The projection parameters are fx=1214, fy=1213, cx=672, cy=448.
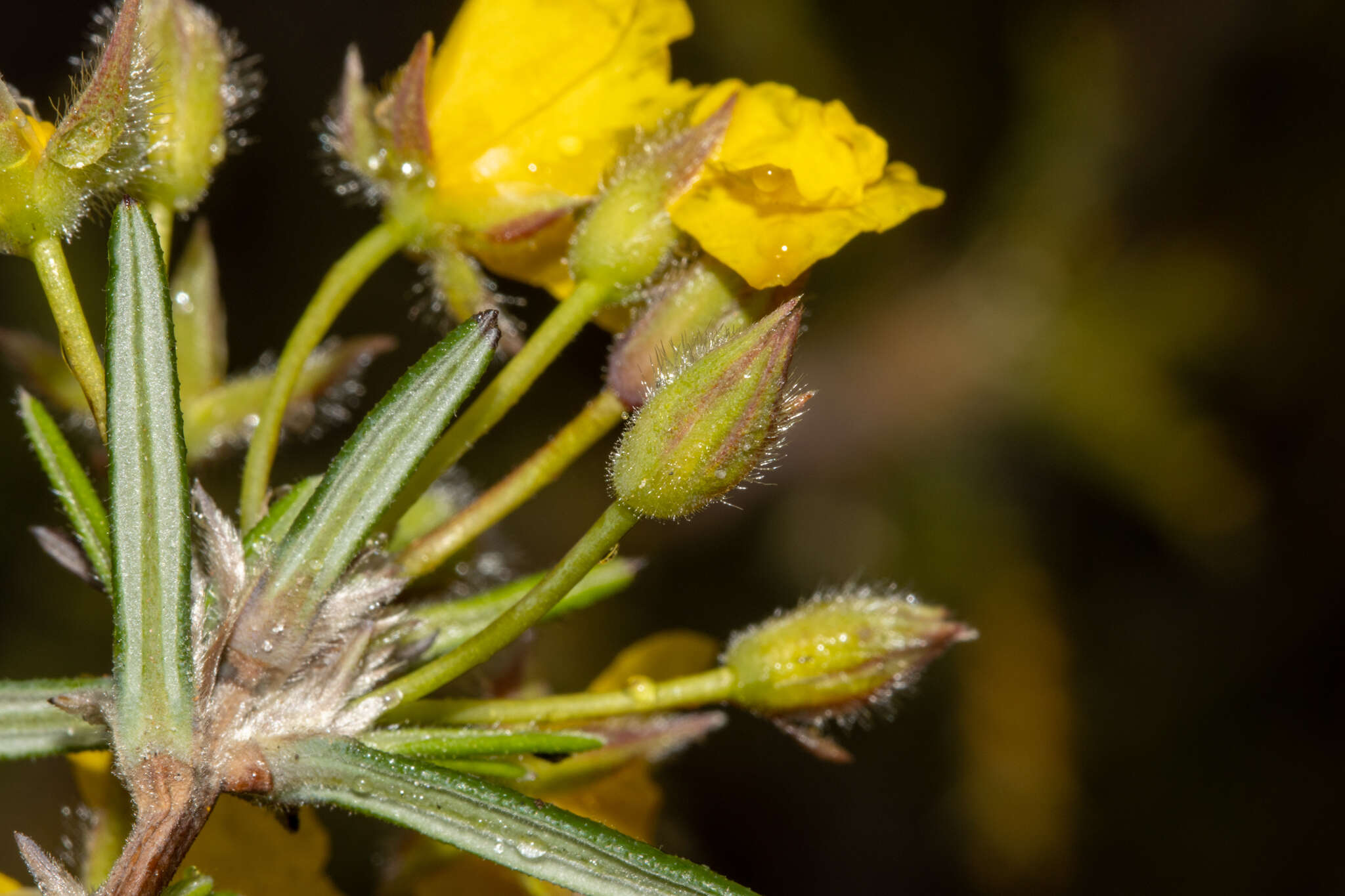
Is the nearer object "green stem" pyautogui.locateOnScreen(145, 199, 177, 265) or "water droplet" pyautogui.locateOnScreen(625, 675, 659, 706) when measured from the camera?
"water droplet" pyautogui.locateOnScreen(625, 675, 659, 706)

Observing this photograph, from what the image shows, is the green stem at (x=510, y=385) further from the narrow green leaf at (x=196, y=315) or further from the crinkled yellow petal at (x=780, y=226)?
the narrow green leaf at (x=196, y=315)

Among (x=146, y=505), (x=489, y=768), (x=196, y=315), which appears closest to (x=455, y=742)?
(x=489, y=768)

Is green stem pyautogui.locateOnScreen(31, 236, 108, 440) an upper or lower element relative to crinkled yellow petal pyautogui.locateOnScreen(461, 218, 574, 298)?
lower

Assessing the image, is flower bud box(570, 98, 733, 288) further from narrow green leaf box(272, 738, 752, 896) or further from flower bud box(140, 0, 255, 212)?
narrow green leaf box(272, 738, 752, 896)

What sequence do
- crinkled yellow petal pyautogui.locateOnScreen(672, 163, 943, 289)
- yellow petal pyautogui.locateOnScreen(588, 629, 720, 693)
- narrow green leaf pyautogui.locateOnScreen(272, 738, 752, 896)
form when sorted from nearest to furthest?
narrow green leaf pyautogui.locateOnScreen(272, 738, 752, 896) < crinkled yellow petal pyautogui.locateOnScreen(672, 163, 943, 289) < yellow petal pyautogui.locateOnScreen(588, 629, 720, 693)

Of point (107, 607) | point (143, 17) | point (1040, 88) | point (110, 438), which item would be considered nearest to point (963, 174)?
point (1040, 88)

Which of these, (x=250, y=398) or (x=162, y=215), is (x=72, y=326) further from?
(x=250, y=398)

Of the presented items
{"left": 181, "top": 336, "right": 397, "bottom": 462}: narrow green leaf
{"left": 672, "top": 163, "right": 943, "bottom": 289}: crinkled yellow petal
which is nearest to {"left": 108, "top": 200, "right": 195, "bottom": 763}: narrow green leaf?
{"left": 672, "top": 163, "right": 943, "bottom": 289}: crinkled yellow petal

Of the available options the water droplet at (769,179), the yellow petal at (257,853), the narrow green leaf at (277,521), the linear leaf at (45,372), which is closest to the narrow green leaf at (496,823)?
the narrow green leaf at (277,521)
